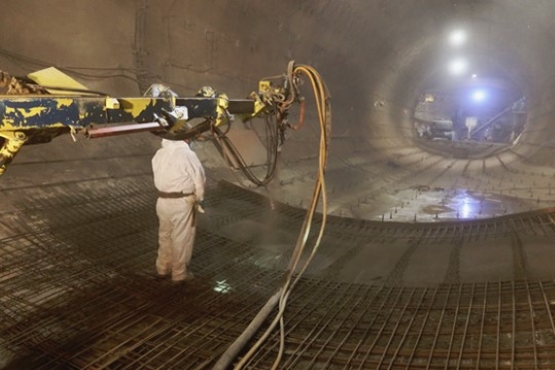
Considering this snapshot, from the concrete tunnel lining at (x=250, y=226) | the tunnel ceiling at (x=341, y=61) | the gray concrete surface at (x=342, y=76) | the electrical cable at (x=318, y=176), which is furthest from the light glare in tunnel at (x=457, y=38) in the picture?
the electrical cable at (x=318, y=176)

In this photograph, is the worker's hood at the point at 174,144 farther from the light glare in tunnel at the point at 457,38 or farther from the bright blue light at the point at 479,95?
the bright blue light at the point at 479,95

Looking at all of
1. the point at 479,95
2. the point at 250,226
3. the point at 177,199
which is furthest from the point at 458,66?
the point at 177,199

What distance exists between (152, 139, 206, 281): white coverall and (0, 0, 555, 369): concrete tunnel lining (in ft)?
1.03

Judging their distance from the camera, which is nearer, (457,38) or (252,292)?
(252,292)

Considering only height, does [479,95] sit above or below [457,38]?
below

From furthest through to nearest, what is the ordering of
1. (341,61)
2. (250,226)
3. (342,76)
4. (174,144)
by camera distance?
1. (342,76)
2. (341,61)
3. (250,226)
4. (174,144)

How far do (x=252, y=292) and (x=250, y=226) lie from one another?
1.70m

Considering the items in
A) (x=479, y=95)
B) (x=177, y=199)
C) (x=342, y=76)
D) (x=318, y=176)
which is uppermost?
(x=479, y=95)

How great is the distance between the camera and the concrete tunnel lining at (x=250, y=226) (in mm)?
2922

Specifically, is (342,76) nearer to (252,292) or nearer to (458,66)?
(252,292)

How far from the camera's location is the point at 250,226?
17.7 feet

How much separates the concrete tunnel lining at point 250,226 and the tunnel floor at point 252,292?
17mm

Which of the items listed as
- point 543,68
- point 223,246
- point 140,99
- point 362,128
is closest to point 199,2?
point 223,246

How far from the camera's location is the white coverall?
3.59 m
